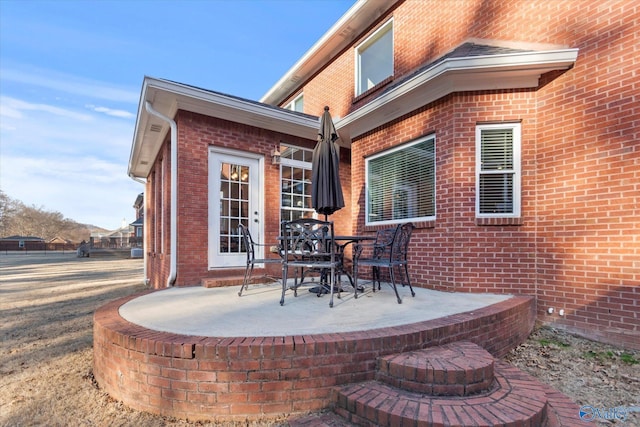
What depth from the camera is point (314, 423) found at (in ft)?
6.21

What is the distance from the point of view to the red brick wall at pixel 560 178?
335 centimetres

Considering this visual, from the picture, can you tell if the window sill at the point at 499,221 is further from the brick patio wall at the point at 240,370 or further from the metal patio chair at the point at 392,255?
the brick patio wall at the point at 240,370

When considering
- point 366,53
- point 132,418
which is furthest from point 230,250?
point 366,53

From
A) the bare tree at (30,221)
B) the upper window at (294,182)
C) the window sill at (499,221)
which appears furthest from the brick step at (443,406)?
the bare tree at (30,221)

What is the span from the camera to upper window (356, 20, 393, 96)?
6770mm

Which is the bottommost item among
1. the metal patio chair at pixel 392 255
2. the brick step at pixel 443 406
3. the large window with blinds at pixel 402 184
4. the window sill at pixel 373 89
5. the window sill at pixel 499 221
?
the brick step at pixel 443 406

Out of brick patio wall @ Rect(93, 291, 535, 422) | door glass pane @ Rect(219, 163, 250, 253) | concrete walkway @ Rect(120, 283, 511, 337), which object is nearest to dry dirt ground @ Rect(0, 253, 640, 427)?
brick patio wall @ Rect(93, 291, 535, 422)

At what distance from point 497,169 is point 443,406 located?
Result: 3521 millimetres

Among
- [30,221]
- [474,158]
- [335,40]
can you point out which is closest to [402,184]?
[474,158]

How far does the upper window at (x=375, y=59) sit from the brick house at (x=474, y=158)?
158 millimetres

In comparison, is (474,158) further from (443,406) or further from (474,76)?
(443,406)

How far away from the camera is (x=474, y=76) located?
13.6ft

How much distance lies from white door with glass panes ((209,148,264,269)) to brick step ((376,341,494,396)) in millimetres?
3966

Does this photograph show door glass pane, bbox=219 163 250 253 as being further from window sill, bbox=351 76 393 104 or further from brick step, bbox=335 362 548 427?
brick step, bbox=335 362 548 427
